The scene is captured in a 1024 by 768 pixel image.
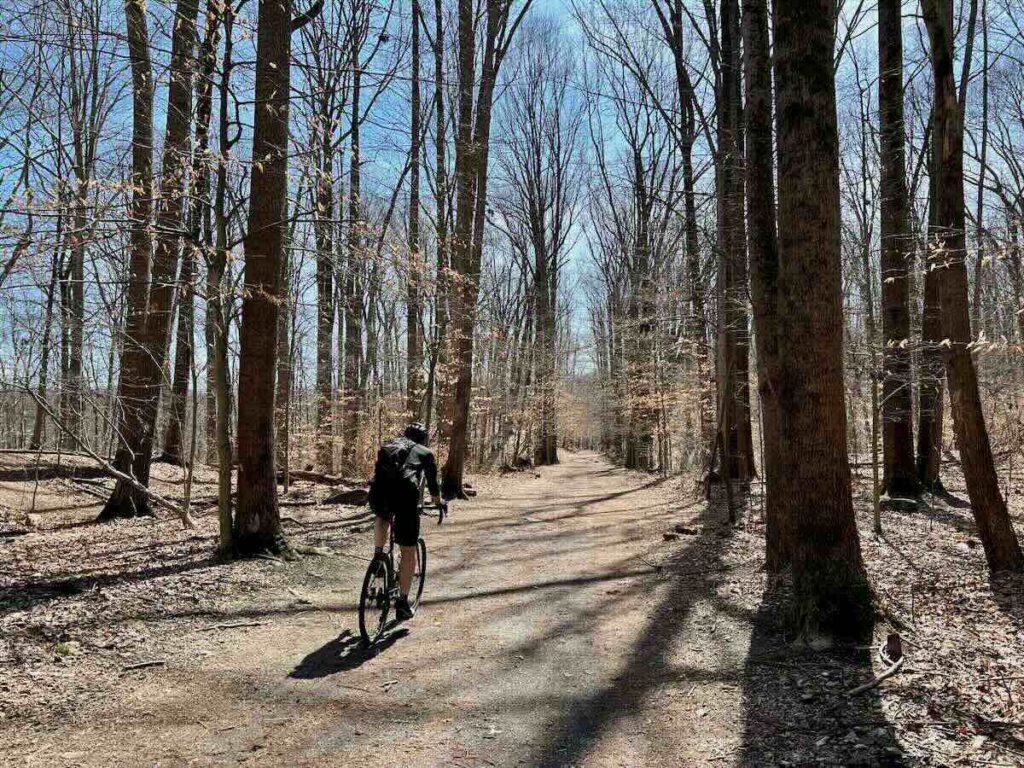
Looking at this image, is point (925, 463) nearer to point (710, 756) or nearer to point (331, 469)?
point (710, 756)

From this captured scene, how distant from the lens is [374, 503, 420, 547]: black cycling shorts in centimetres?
525

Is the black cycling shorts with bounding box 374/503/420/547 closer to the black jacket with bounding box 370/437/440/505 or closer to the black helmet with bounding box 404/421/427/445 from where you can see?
the black jacket with bounding box 370/437/440/505

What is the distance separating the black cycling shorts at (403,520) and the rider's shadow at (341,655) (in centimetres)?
78

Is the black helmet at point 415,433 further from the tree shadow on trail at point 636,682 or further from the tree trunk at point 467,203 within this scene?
the tree trunk at point 467,203

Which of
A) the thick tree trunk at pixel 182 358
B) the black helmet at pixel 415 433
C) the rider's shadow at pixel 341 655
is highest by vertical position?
the thick tree trunk at pixel 182 358

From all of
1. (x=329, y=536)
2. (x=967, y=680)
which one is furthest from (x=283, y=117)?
(x=967, y=680)

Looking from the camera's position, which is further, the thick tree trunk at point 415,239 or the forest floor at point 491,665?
the thick tree trunk at point 415,239

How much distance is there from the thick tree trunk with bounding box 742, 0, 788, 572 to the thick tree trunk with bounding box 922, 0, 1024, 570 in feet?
5.01

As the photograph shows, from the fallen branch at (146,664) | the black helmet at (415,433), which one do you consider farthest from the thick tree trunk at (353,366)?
the fallen branch at (146,664)

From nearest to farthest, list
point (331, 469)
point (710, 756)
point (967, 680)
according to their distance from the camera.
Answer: point (710, 756) → point (967, 680) → point (331, 469)

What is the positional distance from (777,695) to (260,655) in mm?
3615

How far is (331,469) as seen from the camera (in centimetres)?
1922

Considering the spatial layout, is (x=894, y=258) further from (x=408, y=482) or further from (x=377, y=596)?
(x=377, y=596)

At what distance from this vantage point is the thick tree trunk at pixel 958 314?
19.7 feet
